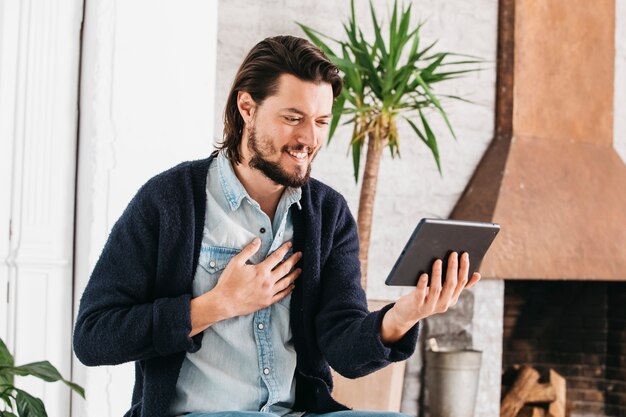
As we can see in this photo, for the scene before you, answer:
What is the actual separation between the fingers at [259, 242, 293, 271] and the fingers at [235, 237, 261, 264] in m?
0.02

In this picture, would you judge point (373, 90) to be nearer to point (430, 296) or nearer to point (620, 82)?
point (620, 82)

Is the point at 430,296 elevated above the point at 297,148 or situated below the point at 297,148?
below

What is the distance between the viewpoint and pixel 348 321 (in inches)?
65.1

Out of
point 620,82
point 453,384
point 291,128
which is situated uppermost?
point 620,82

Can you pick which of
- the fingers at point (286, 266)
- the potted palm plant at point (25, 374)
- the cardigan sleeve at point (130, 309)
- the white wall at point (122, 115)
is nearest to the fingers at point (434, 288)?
the fingers at point (286, 266)

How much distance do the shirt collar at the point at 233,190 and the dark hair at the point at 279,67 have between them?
0.02 metres

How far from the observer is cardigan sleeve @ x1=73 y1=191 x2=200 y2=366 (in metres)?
1.54

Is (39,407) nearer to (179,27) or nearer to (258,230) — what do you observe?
(258,230)

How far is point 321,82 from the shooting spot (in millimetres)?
1661

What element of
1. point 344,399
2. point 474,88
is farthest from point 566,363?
point 344,399

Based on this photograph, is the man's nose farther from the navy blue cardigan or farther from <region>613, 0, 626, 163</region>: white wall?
<region>613, 0, 626, 163</region>: white wall

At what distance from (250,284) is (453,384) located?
2.68 m

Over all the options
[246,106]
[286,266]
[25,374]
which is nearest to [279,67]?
[246,106]

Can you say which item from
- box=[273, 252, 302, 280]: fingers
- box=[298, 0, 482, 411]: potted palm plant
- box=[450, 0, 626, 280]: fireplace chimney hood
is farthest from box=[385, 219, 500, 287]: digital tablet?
box=[450, 0, 626, 280]: fireplace chimney hood
